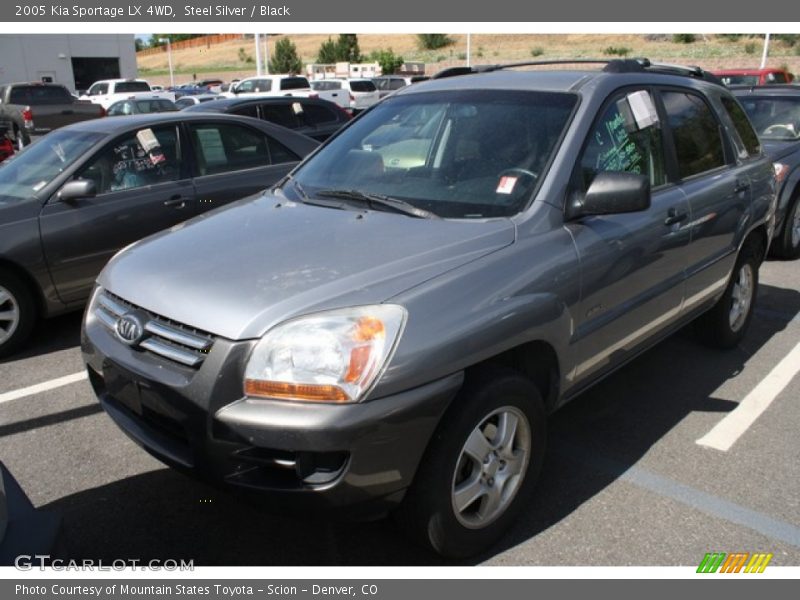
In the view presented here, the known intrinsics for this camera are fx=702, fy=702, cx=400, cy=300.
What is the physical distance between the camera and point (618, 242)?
3.21 metres

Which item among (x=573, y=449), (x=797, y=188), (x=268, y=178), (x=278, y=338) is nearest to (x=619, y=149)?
(x=573, y=449)

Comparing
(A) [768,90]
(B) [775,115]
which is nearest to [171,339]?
(B) [775,115]

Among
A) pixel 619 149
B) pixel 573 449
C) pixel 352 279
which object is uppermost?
pixel 619 149

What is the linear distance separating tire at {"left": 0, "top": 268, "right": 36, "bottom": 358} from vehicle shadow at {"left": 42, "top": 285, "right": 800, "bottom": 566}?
2.22 m

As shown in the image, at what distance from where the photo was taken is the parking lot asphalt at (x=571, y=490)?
2.83 meters

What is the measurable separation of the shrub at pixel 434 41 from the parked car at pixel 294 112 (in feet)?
244

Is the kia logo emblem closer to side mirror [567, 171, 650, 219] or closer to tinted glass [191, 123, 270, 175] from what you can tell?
side mirror [567, 171, 650, 219]

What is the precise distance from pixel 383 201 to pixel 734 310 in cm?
302

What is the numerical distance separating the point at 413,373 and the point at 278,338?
0.45 metres

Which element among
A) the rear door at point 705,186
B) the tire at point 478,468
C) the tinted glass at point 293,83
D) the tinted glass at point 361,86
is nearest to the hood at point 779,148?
the rear door at point 705,186

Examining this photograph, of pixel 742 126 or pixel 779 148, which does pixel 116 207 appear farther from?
pixel 779 148

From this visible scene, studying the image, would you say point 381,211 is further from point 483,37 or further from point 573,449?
point 483,37

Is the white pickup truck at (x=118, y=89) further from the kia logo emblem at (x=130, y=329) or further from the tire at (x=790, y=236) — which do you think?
the kia logo emblem at (x=130, y=329)

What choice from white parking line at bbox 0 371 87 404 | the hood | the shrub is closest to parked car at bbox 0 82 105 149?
white parking line at bbox 0 371 87 404
